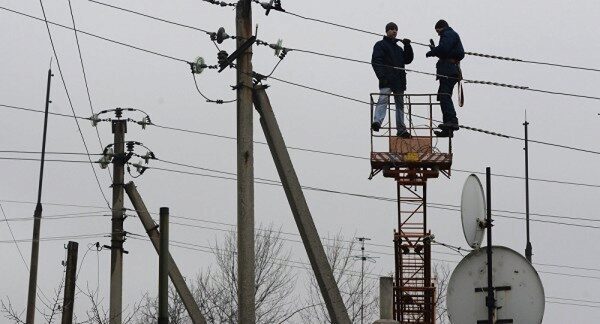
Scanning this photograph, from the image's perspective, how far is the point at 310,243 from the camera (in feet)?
53.5

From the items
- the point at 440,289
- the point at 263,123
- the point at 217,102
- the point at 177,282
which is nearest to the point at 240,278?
the point at 263,123

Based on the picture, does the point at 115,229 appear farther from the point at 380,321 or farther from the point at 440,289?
the point at 440,289

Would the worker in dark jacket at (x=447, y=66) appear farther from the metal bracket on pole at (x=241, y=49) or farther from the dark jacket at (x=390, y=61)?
the metal bracket on pole at (x=241, y=49)

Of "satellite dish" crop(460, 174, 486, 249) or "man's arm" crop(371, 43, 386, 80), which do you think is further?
"man's arm" crop(371, 43, 386, 80)

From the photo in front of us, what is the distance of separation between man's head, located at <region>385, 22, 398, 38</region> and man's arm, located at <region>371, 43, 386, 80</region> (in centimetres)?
24

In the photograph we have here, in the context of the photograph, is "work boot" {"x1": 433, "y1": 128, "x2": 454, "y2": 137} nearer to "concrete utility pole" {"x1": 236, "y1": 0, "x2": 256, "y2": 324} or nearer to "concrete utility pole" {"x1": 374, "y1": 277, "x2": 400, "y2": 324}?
"concrete utility pole" {"x1": 236, "y1": 0, "x2": 256, "y2": 324}

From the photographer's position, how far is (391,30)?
19.0 metres

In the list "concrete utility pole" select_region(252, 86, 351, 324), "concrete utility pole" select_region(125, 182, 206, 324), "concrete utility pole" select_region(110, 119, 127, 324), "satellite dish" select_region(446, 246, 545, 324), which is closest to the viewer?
"satellite dish" select_region(446, 246, 545, 324)

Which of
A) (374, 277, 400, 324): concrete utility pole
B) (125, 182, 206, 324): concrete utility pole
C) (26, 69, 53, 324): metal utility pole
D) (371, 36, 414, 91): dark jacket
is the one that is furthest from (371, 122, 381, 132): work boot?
(26, 69, 53, 324): metal utility pole

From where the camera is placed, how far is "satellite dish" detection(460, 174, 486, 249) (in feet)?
38.4

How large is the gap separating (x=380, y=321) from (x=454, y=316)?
92 centimetres

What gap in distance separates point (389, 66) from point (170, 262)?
852 cm

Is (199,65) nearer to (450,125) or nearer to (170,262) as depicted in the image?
(450,125)

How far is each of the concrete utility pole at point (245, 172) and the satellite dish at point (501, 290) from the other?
4.94 metres
